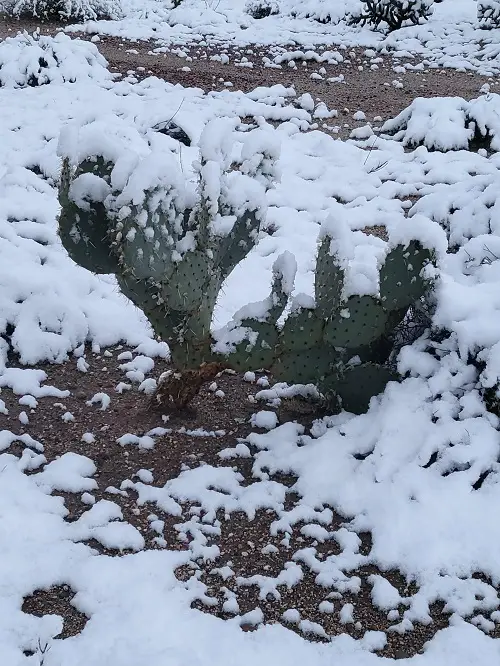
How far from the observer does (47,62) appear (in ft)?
26.0

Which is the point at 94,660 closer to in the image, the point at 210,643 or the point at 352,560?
the point at 210,643

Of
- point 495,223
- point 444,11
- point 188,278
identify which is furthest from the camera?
point 444,11

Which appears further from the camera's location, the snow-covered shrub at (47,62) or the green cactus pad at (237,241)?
the snow-covered shrub at (47,62)

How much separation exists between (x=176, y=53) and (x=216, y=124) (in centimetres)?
681

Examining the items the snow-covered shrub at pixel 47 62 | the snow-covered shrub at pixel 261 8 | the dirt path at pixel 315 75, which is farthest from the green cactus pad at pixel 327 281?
the snow-covered shrub at pixel 261 8

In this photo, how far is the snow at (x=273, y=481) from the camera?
8.23 feet

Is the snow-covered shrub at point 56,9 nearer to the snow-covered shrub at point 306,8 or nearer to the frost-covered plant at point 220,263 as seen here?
the snow-covered shrub at point 306,8

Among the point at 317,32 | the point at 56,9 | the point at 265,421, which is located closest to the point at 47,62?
the point at 56,9

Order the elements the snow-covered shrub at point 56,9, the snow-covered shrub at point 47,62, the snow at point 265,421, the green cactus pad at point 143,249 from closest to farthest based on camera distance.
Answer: the green cactus pad at point 143,249 < the snow at point 265,421 < the snow-covered shrub at point 47,62 < the snow-covered shrub at point 56,9

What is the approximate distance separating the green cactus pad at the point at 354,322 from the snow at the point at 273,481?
0.26ft

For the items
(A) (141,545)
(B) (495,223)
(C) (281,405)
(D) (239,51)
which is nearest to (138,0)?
(D) (239,51)

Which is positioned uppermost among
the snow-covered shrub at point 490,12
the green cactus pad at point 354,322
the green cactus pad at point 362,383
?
the snow-covered shrub at point 490,12

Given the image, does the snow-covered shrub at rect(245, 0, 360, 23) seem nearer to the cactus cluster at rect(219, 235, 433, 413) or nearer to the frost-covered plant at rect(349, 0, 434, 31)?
the frost-covered plant at rect(349, 0, 434, 31)

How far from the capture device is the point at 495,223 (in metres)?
4.66
